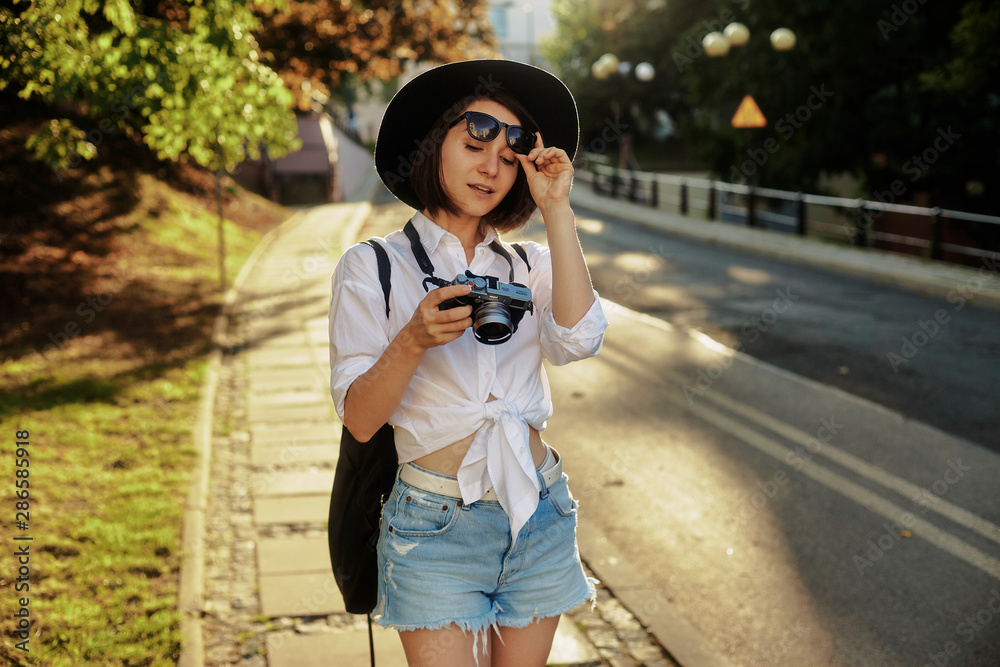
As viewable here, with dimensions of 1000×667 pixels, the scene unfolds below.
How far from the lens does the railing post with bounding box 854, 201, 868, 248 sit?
1653cm

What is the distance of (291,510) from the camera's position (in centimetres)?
516

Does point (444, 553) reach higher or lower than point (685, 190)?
higher

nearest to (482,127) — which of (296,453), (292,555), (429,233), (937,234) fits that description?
(429,233)

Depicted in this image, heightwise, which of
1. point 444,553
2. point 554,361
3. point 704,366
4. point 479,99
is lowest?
point 704,366

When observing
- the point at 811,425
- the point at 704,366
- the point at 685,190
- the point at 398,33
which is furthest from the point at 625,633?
the point at 685,190

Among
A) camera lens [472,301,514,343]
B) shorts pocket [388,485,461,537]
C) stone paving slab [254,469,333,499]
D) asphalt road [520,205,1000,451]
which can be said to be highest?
camera lens [472,301,514,343]

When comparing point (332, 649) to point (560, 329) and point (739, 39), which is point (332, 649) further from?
point (739, 39)

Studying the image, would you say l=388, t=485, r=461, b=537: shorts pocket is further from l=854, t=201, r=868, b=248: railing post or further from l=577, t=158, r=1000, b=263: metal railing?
l=854, t=201, r=868, b=248: railing post

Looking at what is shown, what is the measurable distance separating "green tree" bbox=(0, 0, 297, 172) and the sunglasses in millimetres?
4322

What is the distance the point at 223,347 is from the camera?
947cm

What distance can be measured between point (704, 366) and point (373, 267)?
23.5 feet

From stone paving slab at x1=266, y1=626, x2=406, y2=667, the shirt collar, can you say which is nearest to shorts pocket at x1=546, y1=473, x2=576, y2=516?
the shirt collar

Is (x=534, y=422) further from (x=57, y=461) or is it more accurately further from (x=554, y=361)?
(x=57, y=461)

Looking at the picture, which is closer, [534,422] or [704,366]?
[534,422]
